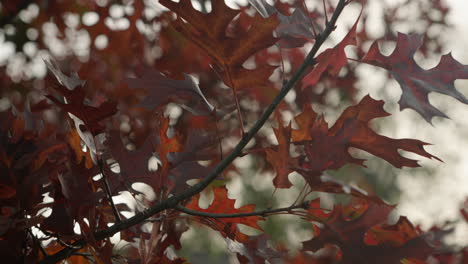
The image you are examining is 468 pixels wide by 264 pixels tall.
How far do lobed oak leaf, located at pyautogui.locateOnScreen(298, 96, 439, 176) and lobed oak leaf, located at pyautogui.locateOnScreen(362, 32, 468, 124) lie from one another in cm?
9

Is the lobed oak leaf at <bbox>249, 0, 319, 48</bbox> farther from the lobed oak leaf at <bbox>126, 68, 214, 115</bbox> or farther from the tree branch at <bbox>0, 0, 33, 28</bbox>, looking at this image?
the tree branch at <bbox>0, 0, 33, 28</bbox>

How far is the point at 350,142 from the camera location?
3.41 feet

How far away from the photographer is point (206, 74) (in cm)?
252

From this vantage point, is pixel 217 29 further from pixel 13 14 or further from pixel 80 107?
pixel 13 14

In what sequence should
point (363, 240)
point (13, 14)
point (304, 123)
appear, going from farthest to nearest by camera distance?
point (13, 14) < point (304, 123) < point (363, 240)

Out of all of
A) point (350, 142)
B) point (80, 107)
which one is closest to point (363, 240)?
point (350, 142)

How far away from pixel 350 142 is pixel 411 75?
0.72 ft

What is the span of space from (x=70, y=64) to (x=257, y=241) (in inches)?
94.2

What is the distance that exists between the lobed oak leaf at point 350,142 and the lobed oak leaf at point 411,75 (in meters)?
0.09

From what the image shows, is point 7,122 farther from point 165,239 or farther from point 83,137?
point 165,239

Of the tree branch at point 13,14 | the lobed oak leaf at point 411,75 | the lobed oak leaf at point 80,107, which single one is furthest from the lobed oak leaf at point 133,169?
the tree branch at point 13,14

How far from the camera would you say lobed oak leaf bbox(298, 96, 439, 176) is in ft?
3.36

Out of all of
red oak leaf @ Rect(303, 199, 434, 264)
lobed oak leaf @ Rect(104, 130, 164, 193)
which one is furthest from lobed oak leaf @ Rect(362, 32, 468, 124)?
lobed oak leaf @ Rect(104, 130, 164, 193)

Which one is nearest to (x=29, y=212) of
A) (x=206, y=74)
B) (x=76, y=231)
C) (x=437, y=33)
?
(x=76, y=231)
